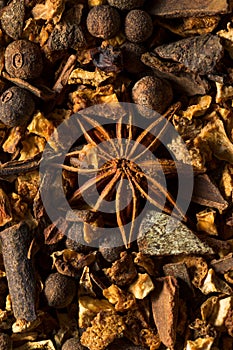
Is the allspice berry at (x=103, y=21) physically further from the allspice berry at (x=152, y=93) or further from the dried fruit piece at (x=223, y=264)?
the dried fruit piece at (x=223, y=264)

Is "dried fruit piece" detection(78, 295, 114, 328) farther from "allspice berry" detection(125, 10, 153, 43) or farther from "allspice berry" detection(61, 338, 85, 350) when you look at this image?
"allspice berry" detection(125, 10, 153, 43)

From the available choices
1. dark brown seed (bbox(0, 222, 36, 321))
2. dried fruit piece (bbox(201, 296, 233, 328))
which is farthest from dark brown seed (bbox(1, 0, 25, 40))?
dried fruit piece (bbox(201, 296, 233, 328))

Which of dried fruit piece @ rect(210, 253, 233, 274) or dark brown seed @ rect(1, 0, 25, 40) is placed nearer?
dried fruit piece @ rect(210, 253, 233, 274)

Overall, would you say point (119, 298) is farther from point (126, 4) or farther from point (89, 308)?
point (126, 4)

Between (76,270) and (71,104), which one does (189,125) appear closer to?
(71,104)

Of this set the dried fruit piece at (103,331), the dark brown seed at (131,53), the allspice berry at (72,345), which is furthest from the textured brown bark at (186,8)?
the allspice berry at (72,345)

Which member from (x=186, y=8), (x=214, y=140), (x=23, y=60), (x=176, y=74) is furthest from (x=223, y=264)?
(x=23, y=60)

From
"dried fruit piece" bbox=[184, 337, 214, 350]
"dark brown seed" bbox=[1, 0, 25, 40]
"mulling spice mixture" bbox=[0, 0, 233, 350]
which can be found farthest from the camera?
"dark brown seed" bbox=[1, 0, 25, 40]
